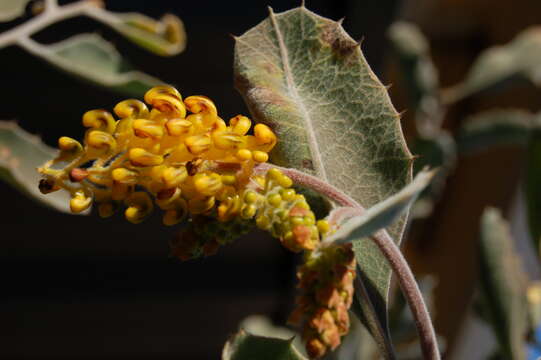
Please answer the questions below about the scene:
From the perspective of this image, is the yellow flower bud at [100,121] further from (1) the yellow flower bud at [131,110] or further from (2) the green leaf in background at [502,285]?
(2) the green leaf in background at [502,285]

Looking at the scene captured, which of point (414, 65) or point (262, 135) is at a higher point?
point (262, 135)

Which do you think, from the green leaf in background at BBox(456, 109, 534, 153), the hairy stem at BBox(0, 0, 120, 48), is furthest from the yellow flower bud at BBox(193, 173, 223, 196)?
the green leaf in background at BBox(456, 109, 534, 153)

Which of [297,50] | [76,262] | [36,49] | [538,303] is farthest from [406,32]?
[76,262]

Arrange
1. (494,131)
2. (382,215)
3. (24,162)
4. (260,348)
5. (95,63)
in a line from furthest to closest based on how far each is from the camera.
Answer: (494,131)
(95,63)
(24,162)
(260,348)
(382,215)

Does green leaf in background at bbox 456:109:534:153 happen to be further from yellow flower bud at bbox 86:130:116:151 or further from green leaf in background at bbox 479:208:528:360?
yellow flower bud at bbox 86:130:116:151

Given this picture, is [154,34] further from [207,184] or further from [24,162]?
[207,184]

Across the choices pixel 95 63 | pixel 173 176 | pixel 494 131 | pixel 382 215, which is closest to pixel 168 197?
pixel 173 176
